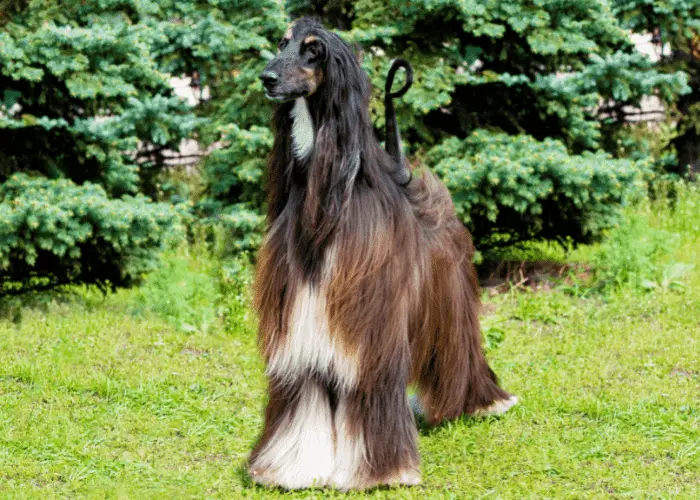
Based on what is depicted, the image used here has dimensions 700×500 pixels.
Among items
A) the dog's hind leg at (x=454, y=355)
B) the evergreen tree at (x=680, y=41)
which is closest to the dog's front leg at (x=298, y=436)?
the dog's hind leg at (x=454, y=355)

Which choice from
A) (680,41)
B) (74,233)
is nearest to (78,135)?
(74,233)

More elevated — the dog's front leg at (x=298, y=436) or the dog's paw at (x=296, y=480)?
the dog's front leg at (x=298, y=436)

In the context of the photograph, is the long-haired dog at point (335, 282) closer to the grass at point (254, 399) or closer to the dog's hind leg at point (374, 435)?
the dog's hind leg at point (374, 435)

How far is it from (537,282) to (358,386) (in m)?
4.15

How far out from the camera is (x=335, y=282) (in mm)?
3893

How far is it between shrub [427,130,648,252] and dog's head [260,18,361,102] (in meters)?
3.46

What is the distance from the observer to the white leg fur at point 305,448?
4.07 m

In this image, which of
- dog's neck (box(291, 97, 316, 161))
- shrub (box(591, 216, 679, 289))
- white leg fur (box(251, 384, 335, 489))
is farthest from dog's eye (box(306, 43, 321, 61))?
shrub (box(591, 216, 679, 289))

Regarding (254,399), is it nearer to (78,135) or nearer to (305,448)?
(305,448)

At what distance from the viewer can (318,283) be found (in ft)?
12.8

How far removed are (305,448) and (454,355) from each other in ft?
3.24

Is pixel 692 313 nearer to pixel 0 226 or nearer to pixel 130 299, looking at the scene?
pixel 130 299

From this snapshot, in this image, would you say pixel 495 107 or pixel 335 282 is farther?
pixel 495 107

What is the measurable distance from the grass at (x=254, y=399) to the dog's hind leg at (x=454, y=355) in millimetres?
118
